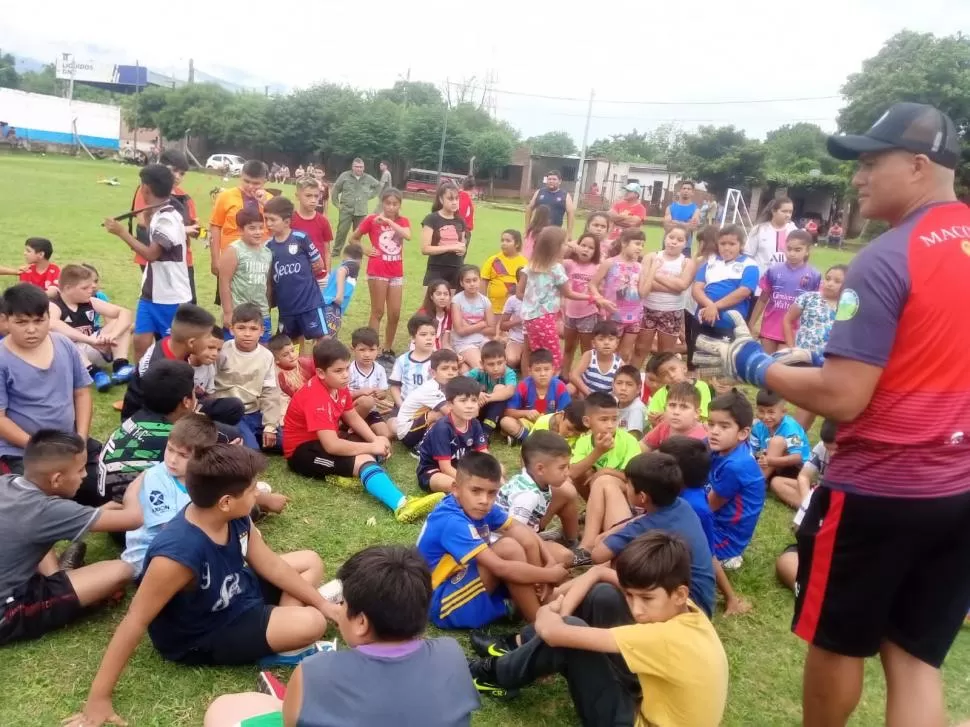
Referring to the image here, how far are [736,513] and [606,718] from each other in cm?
193

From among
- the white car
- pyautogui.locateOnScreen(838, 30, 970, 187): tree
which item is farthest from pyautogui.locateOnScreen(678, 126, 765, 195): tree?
the white car

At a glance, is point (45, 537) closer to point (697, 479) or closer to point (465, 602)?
point (465, 602)

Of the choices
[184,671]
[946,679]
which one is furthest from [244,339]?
[946,679]

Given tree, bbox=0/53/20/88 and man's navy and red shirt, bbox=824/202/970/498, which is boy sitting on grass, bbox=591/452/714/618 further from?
tree, bbox=0/53/20/88

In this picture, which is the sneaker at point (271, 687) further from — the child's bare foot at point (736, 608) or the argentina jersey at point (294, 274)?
the argentina jersey at point (294, 274)

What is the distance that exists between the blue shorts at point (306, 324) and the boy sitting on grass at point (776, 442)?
3.85m

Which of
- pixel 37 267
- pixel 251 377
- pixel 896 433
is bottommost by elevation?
pixel 251 377

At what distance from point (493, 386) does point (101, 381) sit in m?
3.30

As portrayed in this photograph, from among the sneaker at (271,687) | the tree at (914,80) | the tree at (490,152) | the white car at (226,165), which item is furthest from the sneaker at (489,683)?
the tree at (490,152)

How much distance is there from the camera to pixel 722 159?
141 feet

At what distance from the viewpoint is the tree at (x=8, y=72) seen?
82625 millimetres

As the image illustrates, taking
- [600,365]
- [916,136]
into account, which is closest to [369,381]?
[600,365]

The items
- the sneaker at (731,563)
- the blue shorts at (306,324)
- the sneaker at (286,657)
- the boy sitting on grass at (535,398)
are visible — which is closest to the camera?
the sneaker at (286,657)

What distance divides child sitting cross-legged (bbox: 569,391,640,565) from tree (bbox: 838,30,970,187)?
31511 mm
